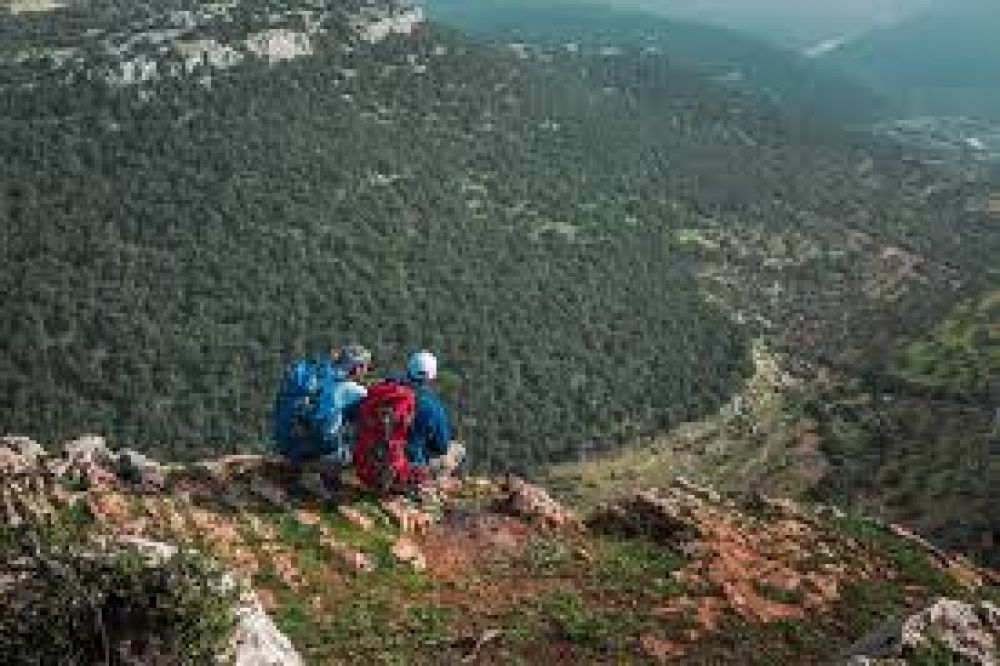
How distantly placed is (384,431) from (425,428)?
1.20 metres

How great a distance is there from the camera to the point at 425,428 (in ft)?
119

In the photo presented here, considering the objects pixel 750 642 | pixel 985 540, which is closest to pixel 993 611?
pixel 750 642

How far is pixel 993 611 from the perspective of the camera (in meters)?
29.1

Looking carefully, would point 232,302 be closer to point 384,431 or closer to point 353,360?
point 353,360

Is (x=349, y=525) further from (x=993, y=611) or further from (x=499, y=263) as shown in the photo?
(x=499, y=263)

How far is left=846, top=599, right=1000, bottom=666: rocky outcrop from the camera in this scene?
2586 centimetres

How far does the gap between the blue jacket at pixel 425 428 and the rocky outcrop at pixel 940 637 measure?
38.4ft

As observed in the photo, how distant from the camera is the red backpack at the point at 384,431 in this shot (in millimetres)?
35562

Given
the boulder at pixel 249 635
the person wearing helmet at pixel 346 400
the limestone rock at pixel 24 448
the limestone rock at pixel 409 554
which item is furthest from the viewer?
the person wearing helmet at pixel 346 400

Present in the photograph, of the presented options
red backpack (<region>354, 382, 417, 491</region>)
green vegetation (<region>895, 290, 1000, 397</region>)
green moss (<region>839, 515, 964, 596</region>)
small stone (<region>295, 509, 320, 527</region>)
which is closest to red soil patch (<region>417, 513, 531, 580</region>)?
red backpack (<region>354, 382, 417, 491</region>)

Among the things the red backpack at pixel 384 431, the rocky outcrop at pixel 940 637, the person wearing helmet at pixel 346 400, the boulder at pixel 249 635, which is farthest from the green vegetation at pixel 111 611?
the person wearing helmet at pixel 346 400

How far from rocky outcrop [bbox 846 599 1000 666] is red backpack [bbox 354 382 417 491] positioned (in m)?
12.0

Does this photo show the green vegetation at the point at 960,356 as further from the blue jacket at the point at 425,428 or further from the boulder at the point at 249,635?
the boulder at the point at 249,635

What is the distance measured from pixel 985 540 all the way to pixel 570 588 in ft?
129
